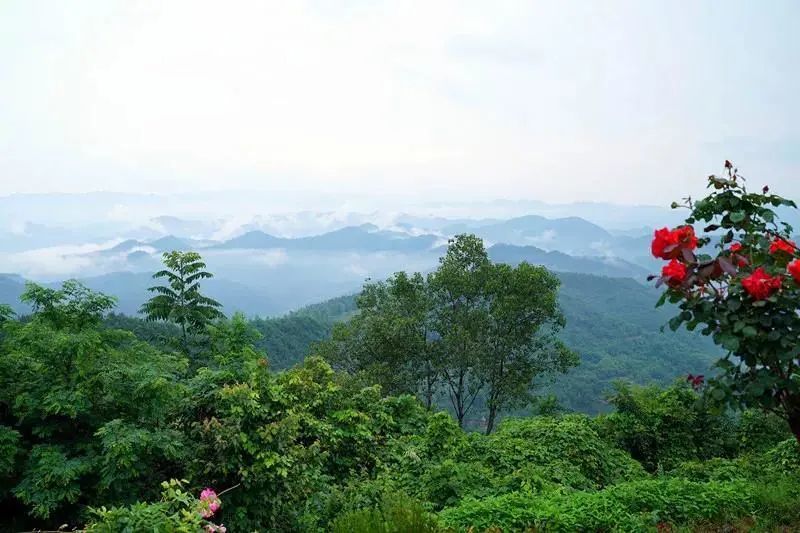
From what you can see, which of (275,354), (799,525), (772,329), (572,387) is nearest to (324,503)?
(799,525)

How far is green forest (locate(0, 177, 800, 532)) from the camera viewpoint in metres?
2.82

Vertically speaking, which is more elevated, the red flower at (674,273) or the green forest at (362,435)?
the red flower at (674,273)

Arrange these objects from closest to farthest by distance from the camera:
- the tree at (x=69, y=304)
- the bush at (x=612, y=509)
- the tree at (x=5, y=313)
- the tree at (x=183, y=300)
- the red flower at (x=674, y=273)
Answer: the red flower at (x=674, y=273), the bush at (x=612, y=509), the tree at (x=5, y=313), the tree at (x=69, y=304), the tree at (x=183, y=300)

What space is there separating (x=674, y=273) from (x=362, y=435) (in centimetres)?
788

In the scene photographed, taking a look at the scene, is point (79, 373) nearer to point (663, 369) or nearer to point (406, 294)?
point (406, 294)

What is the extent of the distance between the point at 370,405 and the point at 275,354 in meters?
37.8

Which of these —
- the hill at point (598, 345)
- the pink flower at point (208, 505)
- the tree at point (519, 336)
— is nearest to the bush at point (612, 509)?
the pink flower at point (208, 505)

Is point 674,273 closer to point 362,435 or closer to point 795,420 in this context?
point 795,420

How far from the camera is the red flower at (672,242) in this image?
2.85 metres

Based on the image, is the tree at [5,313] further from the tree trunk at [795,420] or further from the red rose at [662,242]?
the tree trunk at [795,420]

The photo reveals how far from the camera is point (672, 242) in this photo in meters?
2.88

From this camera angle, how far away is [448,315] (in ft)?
62.9

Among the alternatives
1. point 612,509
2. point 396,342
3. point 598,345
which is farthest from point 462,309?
point 598,345

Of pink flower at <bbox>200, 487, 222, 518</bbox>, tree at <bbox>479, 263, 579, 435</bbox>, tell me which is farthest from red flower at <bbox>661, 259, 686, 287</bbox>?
tree at <bbox>479, 263, 579, 435</bbox>
